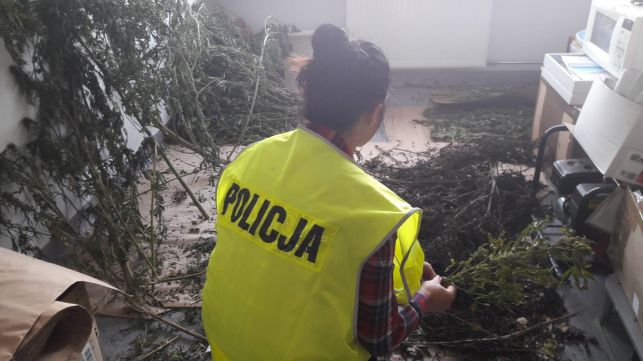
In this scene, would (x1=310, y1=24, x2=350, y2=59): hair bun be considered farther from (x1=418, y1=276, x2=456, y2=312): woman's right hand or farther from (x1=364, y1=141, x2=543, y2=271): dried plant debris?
(x1=364, y1=141, x2=543, y2=271): dried plant debris

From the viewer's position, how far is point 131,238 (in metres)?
2.15

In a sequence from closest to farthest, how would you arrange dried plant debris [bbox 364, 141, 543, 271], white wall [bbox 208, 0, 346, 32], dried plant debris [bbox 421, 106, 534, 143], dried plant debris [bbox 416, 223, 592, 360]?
dried plant debris [bbox 416, 223, 592, 360], dried plant debris [bbox 364, 141, 543, 271], dried plant debris [bbox 421, 106, 534, 143], white wall [bbox 208, 0, 346, 32]

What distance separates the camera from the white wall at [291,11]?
444 cm

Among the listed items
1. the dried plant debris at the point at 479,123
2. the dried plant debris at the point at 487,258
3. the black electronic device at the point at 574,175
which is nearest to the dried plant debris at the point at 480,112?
→ the dried plant debris at the point at 479,123

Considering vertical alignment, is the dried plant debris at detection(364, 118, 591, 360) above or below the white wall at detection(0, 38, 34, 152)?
below

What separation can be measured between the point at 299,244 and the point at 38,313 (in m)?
0.63

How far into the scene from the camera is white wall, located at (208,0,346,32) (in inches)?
175

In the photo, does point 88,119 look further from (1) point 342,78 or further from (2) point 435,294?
(2) point 435,294

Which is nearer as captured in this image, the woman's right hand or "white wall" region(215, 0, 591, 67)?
the woman's right hand

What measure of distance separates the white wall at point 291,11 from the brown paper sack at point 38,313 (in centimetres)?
364

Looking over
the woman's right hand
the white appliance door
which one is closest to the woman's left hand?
the woman's right hand

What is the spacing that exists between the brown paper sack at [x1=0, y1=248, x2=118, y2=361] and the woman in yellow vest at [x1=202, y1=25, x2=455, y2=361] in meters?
0.39

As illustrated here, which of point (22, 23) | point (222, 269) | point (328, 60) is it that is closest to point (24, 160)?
point (22, 23)

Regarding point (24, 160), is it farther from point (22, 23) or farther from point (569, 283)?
point (569, 283)
